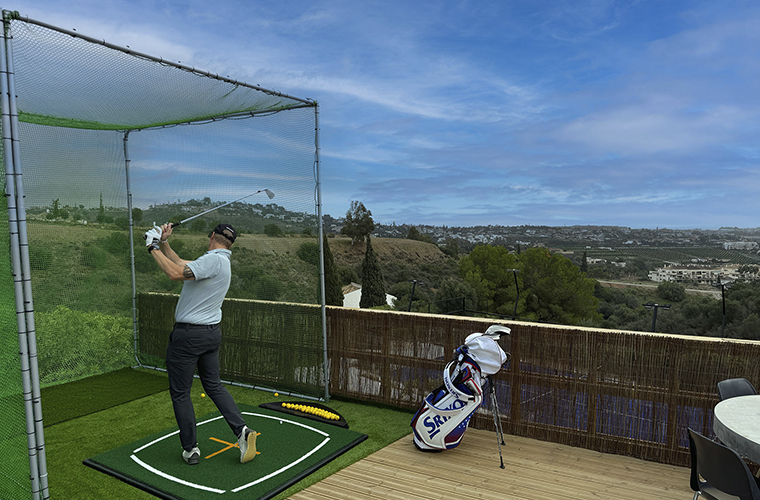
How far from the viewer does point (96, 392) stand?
17.4ft

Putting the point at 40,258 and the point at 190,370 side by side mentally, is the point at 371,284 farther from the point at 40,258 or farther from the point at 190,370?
the point at 190,370

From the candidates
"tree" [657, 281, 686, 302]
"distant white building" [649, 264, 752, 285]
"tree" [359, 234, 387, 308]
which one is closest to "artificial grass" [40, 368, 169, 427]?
"tree" [359, 234, 387, 308]

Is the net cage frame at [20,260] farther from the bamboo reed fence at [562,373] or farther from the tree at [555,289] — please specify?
the tree at [555,289]

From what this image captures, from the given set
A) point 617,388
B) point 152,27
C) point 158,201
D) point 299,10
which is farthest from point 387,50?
point 617,388

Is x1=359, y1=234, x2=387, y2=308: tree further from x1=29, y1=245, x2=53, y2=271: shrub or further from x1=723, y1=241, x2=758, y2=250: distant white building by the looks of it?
x1=723, y1=241, x2=758, y2=250: distant white building

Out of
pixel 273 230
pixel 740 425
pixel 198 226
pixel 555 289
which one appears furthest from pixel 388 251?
pixel 740 425

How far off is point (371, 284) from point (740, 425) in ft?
98.7

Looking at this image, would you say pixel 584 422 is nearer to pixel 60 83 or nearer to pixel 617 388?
pixel 617 388

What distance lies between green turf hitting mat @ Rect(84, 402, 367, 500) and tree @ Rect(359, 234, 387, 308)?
88.6ft

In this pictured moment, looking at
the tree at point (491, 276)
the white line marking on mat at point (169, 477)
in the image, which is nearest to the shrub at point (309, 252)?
the white line marking on mat at point (169, 477)

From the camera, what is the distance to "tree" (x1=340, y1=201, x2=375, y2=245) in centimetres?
4060

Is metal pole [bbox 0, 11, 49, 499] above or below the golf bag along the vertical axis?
above

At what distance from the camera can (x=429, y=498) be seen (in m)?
3.02

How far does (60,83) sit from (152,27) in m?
7.30
